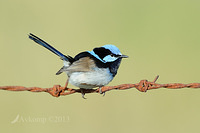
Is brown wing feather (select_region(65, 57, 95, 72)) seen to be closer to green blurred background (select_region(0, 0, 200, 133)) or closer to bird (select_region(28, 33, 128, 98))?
bird (select_region(28, 33, 128, 98))

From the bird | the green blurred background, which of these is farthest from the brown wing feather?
the green blurred background

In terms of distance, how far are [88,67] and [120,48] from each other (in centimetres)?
286

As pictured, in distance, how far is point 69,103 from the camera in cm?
583

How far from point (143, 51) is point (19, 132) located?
3255 millimetres

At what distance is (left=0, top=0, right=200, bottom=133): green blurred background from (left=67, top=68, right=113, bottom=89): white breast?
142cm

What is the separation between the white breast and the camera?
4.15m

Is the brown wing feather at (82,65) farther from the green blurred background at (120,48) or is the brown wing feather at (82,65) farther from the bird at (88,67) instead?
the green blurred background at (120,48)

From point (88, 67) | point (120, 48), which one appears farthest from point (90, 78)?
point (120, 48)

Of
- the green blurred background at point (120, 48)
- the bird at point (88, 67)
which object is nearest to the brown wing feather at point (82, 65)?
the bird at point (88, 67)

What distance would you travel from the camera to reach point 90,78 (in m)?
4.18

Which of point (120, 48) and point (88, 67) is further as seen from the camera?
point (120, 48)

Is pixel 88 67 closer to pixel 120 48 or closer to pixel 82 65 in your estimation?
pixel 82 65

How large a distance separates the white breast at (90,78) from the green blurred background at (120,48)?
142 cm

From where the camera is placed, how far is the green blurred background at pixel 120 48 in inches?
221
